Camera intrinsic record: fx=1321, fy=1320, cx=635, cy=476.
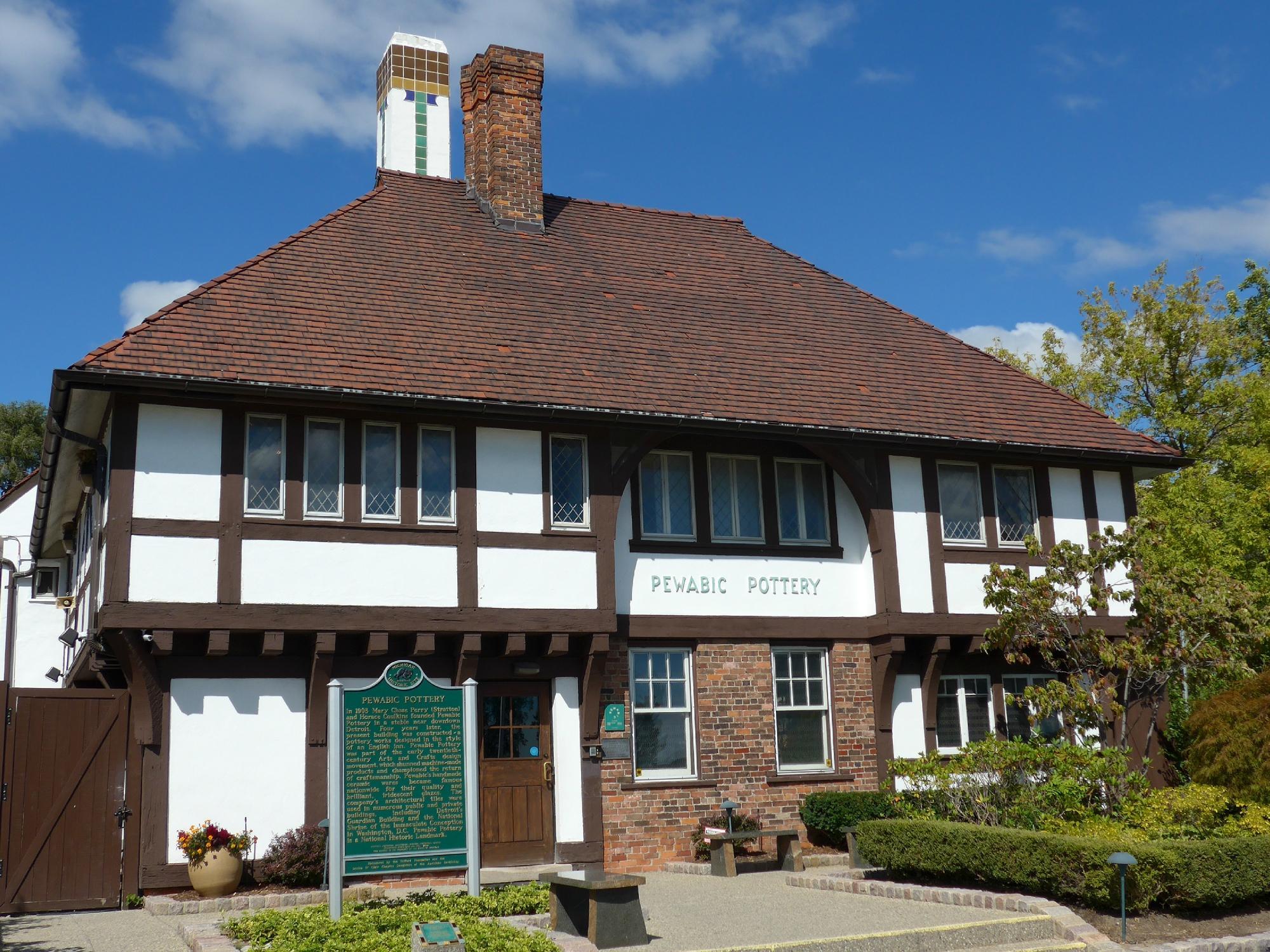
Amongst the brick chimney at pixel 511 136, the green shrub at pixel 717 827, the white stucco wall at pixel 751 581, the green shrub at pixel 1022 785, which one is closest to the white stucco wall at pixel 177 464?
the white stucco wall at pixel 751 581

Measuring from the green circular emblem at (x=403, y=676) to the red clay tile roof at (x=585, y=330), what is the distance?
202 inches

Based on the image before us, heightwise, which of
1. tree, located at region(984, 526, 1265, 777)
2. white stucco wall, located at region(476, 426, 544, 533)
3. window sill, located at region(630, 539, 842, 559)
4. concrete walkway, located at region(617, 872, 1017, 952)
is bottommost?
concrete walkway, located at region(617, 872, 1017, 952)

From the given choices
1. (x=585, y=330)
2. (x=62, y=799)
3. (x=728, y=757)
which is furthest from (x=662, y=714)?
(x=62, y=799)

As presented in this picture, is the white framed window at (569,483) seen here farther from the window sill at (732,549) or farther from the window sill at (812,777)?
the window sill at (812,777)

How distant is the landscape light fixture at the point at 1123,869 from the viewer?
37.5 feet

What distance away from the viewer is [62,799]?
573 inches

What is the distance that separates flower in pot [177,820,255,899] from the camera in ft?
45.3

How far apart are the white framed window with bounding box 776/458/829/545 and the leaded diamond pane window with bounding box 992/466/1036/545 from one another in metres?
2.60

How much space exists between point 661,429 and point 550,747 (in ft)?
14.0

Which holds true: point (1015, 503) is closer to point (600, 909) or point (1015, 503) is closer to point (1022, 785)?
point (1022, 785)

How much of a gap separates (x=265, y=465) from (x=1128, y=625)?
1147 centimetres

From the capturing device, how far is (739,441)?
722 inches

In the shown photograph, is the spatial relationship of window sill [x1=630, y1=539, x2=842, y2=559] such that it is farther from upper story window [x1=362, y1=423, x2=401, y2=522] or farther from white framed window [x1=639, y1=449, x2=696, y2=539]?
upper story window [x1=362, y1=423, x2=401, y2=522]

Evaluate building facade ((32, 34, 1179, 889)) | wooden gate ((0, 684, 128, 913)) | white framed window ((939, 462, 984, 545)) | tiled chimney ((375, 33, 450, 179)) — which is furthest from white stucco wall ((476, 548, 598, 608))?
tiled chimney ((375, 33, 450, 179))
